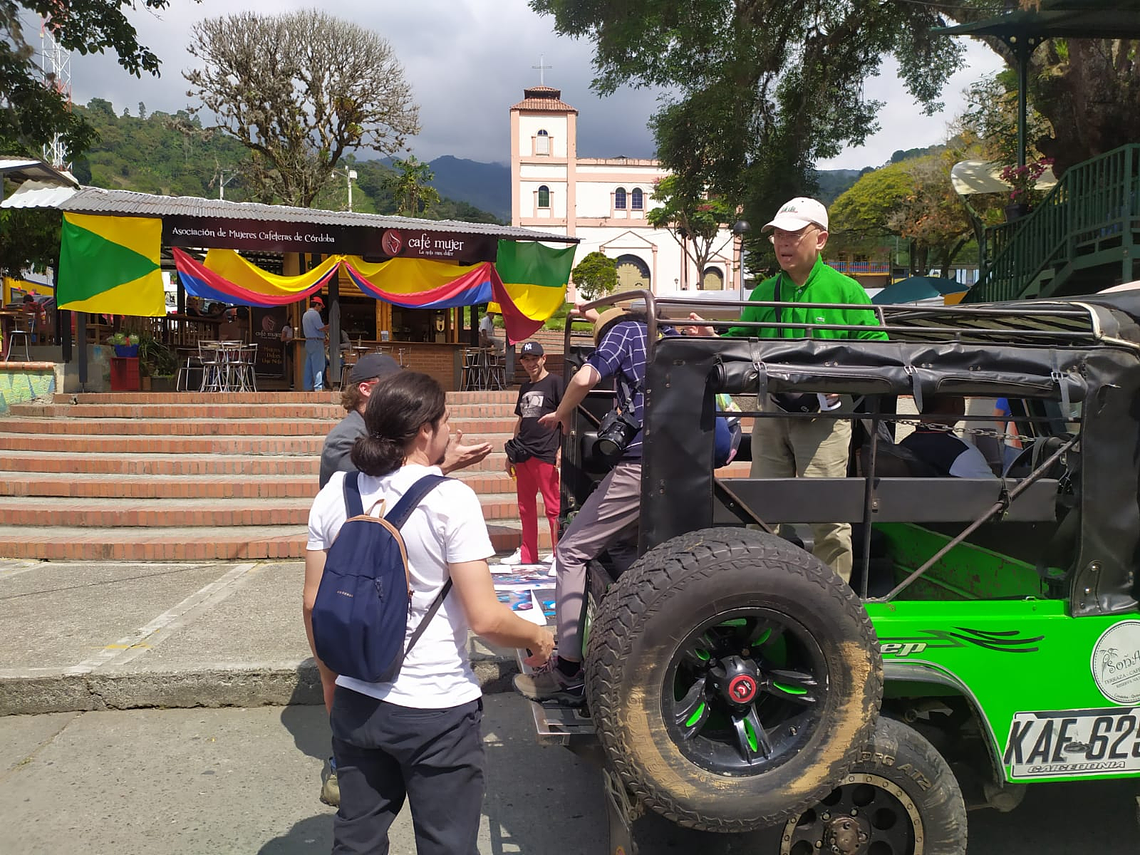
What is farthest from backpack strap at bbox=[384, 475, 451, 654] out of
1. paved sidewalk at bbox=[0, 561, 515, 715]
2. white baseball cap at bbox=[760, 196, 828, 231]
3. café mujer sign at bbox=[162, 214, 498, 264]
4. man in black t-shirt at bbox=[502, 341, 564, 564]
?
café mujer sign at bbox=[162, 214, 498, 264]

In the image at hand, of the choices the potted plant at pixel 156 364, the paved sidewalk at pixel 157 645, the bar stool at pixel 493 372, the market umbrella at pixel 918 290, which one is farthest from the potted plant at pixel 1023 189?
the potted plant at pixel 156 364

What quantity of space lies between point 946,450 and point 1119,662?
166 cm

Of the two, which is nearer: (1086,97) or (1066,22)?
(1066,22)

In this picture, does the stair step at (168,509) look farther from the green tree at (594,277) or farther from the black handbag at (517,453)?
the green tree at (594,277)

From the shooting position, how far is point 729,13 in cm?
1569

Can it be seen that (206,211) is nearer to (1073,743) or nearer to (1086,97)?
(1073,743)

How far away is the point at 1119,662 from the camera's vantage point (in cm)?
279

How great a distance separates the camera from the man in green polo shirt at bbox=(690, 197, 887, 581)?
3406 millimetres

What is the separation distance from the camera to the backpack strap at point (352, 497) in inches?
85.7

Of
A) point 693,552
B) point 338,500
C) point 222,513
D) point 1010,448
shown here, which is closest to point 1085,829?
point 1010,448

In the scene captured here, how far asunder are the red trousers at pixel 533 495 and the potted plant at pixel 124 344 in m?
9.37

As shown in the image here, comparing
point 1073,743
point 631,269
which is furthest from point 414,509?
point 631,269

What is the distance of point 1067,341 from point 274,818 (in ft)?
12.2

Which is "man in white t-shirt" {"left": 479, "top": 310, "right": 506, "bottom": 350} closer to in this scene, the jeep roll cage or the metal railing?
the metal railing
